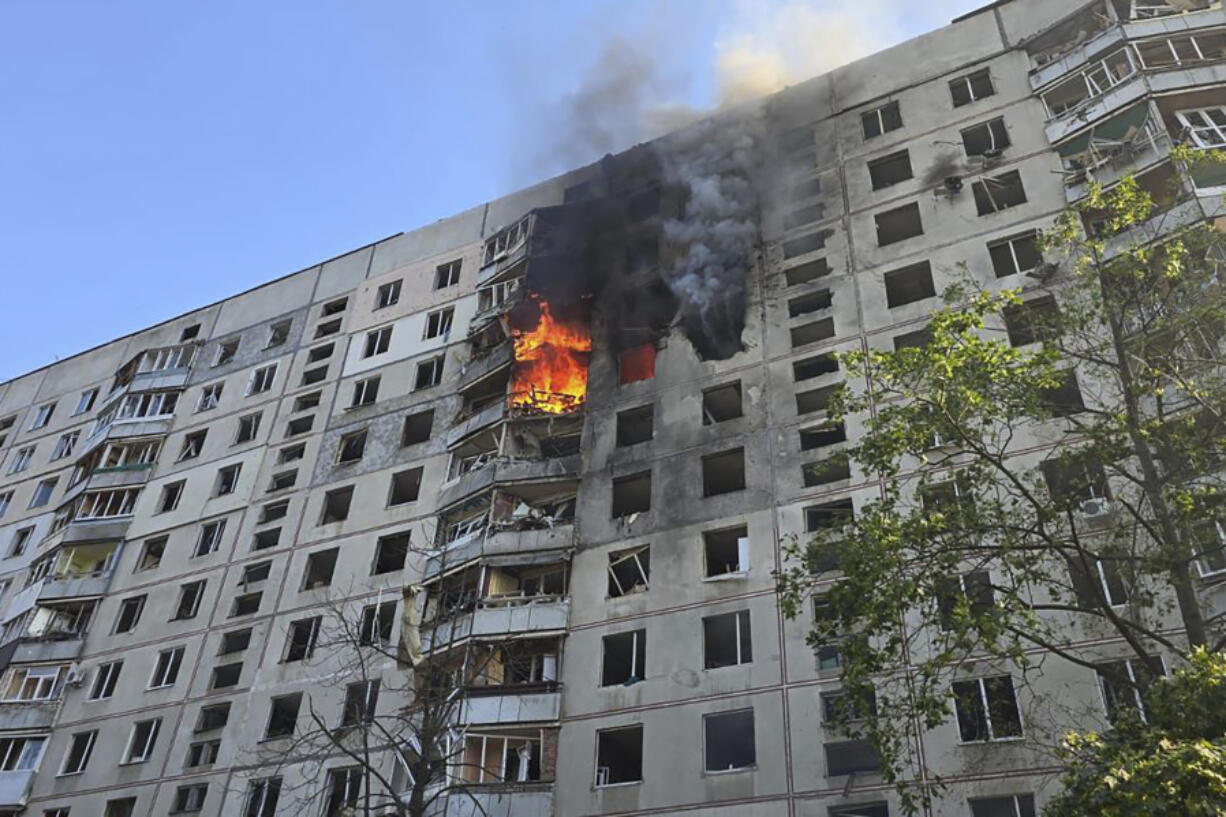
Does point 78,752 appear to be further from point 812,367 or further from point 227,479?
point 812,367

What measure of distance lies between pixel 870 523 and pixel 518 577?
1887 centimetres

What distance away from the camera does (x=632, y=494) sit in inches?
1403

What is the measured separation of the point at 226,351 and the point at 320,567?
17.4m

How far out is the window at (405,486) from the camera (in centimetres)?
4066

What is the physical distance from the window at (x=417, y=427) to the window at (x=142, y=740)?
1385 cm

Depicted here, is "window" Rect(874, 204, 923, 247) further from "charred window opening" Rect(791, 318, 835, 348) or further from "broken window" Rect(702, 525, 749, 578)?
"broken window" Rect(702, 525, 749, 578)

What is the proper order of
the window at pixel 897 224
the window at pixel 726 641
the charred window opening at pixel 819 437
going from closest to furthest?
the window at pixel 726 641 < the charred window opening at pixel 819 437 < the window at pixel 897 224

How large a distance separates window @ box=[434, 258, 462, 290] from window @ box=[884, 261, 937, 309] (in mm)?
19953

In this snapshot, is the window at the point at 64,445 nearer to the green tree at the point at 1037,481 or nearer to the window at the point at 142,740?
the window at the point at 142,740

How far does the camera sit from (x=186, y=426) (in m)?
49.6

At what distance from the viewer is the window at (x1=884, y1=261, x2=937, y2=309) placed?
1398 inches

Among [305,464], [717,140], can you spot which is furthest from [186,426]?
[717,140]

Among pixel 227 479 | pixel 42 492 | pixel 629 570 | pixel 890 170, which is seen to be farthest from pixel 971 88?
pixel 42 492

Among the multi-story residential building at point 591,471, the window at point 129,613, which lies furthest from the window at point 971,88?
the window at point 129,613
